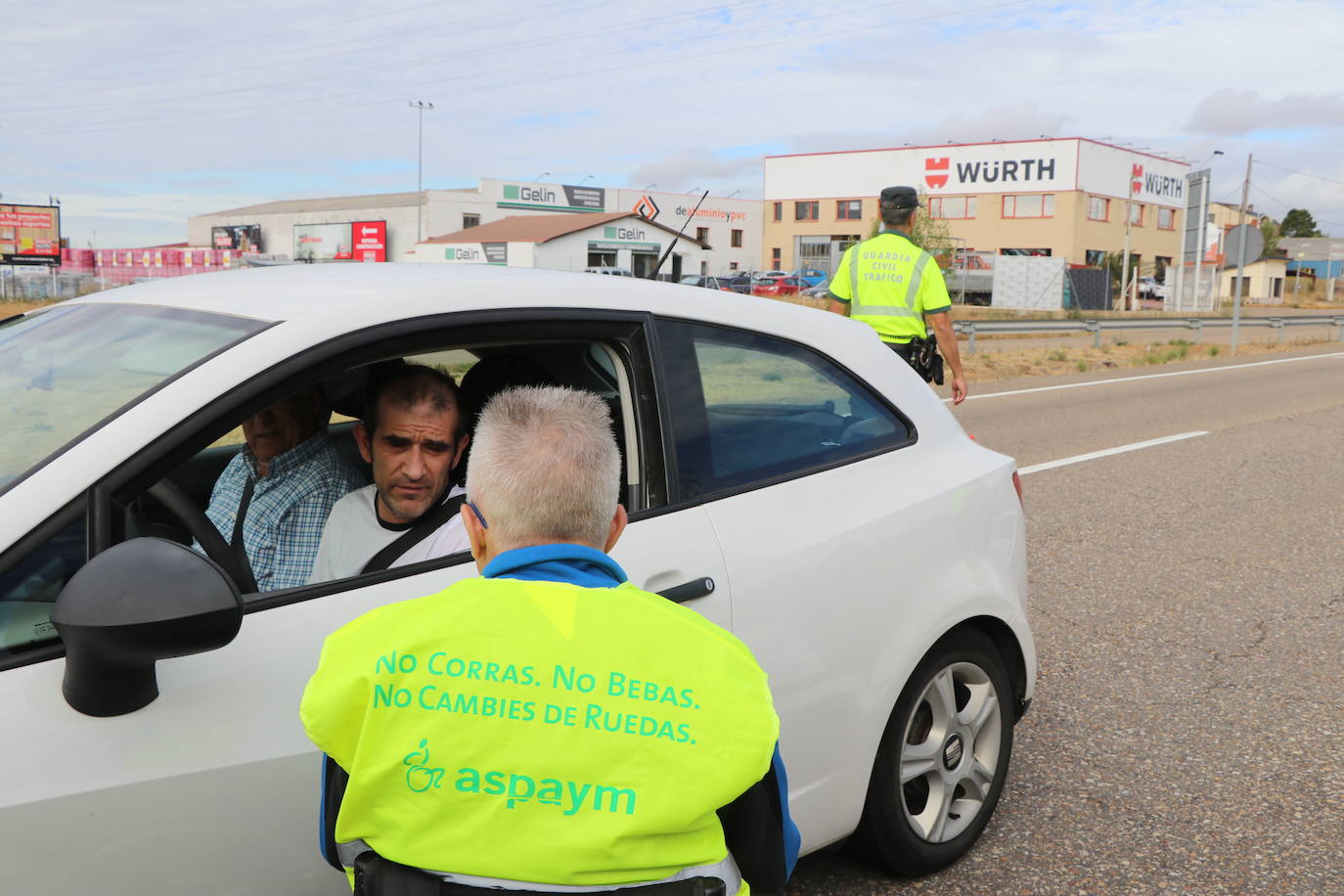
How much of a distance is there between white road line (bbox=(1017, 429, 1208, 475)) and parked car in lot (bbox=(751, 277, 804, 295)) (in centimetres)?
3976

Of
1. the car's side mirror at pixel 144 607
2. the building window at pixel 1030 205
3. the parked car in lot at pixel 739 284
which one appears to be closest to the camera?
the car's side mirror at pixel 144 607

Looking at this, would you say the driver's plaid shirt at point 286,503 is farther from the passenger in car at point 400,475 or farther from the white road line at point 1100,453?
the white road line at point 1100,453

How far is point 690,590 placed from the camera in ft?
7.90

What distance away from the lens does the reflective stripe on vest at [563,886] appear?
137cm

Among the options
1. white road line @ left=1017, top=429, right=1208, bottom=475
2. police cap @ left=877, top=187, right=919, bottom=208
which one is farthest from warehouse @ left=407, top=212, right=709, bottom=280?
police cap @ left=877, top=187, right=919, bottom=208

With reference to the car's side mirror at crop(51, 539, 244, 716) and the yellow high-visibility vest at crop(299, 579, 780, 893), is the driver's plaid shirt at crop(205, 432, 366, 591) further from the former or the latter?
the yellow high-visibility vest at crop(299, 579, 780, 893)

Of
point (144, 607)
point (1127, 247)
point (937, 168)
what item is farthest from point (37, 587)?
point (937, 168)

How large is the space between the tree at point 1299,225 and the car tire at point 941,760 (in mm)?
170825

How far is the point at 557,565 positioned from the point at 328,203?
10224cm

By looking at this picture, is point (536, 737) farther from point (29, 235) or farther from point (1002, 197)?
point (1002, 197)

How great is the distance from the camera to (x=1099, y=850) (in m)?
3.47

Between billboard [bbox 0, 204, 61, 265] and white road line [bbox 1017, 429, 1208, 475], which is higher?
billboard [bbox 0, 204, 61, 265]

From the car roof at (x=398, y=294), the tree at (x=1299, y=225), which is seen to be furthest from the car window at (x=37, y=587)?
the tree at (x=1299, y=225)

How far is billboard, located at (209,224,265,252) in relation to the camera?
93.4m
